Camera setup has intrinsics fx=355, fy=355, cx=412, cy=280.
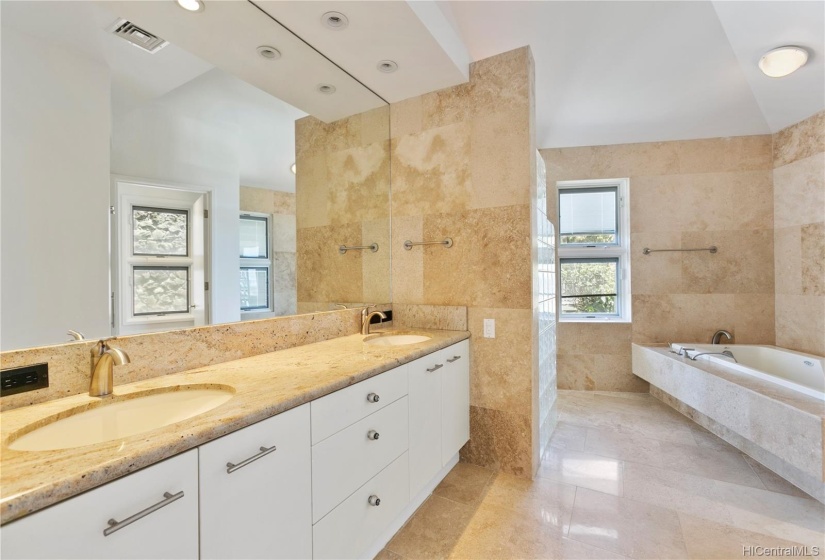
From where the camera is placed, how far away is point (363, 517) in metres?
1.36

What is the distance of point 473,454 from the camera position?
91.5 inches

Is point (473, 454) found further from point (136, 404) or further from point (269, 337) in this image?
point (136, 404)

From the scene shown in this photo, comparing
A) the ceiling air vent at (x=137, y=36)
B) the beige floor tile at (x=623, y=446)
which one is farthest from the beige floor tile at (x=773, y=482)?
the ceiling air vent at (x=137, y=36)

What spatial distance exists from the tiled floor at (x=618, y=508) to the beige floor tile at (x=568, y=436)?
0.06 feet

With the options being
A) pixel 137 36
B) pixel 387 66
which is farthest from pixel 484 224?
pixel 137 36

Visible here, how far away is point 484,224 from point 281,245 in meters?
1.22

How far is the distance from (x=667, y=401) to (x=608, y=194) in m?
2.17

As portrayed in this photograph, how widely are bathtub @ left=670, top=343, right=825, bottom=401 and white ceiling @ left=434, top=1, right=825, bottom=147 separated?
2.01 metres

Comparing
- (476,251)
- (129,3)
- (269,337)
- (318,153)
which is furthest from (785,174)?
(129,3)

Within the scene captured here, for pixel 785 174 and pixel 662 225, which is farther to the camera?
pixel 662 225

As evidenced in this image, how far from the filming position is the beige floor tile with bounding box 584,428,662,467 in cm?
240

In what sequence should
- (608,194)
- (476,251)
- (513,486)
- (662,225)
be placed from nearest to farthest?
(513,486)
(476,251)
(662,225)
(608,194)

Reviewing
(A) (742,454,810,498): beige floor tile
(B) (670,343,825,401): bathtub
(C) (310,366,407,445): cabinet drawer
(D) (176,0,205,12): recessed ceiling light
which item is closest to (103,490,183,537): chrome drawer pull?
(C) (310,366,407,445): cabinet drawer

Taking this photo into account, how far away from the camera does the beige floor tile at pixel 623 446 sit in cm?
240
